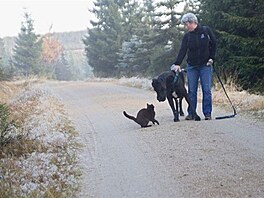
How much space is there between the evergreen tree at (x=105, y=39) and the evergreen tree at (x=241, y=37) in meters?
25.4

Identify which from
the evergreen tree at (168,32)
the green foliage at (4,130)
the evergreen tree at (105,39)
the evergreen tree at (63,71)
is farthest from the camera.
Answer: the evergreen tree at (63,71)

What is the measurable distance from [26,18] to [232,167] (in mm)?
61251

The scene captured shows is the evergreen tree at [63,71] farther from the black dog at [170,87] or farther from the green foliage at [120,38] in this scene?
the black dog at [170,87]

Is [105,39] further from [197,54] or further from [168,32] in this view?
[197,54]

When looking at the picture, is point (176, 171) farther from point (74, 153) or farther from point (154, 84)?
point (154, 84)

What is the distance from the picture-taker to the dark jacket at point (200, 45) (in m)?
8.31

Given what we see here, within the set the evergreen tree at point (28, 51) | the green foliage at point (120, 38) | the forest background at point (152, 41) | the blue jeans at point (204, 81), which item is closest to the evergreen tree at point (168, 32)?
the forest background at point (152, 41)

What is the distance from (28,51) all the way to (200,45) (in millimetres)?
54716

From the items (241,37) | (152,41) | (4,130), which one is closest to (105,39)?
(152,41)

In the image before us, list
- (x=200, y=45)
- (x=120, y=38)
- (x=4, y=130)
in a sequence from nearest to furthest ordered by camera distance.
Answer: (x=4, y=130)
(x=200, y=45)
(x=120, y=38)

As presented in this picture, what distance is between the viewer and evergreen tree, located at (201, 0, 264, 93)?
13.7 meters

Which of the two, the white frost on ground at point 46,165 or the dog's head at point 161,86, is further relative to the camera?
the dog's head at point 161,86

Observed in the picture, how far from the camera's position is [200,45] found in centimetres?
834

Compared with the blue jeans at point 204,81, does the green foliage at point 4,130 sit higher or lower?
lower
